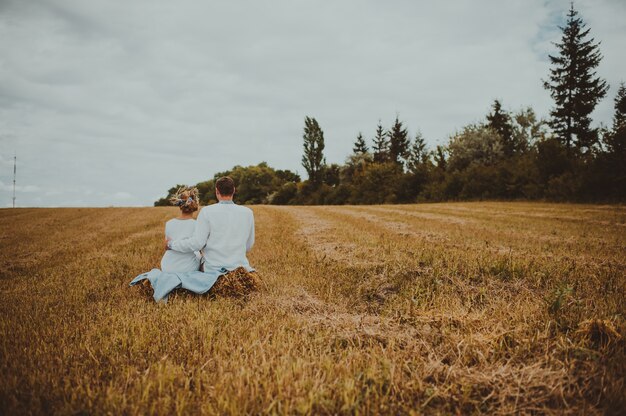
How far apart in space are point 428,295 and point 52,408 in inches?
159

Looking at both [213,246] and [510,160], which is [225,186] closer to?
[213,246]

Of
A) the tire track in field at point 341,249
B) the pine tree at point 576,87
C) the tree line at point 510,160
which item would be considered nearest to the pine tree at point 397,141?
the tree line at point 510,160

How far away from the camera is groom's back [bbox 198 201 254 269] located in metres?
4.62

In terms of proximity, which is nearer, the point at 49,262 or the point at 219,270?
the point at 219,270

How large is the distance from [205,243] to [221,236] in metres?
0.25

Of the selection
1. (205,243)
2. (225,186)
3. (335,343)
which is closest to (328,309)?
(335,343)

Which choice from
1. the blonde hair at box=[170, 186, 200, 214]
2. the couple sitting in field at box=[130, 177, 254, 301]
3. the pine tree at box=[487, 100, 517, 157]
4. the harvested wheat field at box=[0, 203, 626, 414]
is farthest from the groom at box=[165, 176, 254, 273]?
the pine tree at box=[487, 100, 517, 157]

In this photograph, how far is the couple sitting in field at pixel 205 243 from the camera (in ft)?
14.7

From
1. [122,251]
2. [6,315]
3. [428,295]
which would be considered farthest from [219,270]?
[122,251]

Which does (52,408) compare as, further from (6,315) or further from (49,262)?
(49,262)

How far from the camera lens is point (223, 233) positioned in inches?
184

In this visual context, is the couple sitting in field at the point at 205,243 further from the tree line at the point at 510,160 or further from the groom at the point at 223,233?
the tree line at the point at 510,160

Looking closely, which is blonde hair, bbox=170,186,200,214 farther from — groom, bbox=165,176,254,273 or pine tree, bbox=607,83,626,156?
pine tree, bbox=607,83,626,156

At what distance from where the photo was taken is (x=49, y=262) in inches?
291
